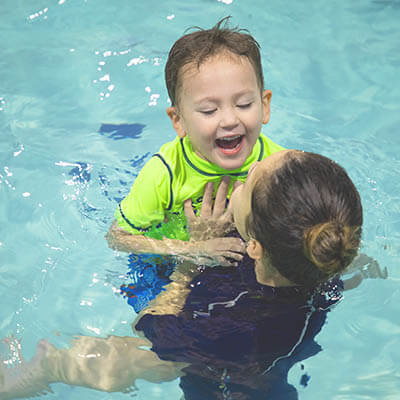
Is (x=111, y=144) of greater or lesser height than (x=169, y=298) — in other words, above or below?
above

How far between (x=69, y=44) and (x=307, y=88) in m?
2.28

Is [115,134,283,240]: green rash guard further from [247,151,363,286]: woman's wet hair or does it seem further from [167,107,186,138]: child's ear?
[247,151,363,286]: woman's wet hair

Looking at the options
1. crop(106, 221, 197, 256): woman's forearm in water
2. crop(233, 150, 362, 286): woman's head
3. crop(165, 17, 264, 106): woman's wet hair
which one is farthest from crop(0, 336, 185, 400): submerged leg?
crop(165, 17, 264, 106): woman's wet hair

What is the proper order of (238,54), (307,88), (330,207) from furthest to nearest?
(307,88)
(238,54)
(330,207)

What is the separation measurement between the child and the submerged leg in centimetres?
50

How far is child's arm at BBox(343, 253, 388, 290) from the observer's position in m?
2.84

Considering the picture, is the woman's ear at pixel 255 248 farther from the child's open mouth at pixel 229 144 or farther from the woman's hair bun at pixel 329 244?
the child's open mouth at pixel 229 144

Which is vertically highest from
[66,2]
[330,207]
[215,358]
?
[66,2]

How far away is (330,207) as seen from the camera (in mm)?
1726

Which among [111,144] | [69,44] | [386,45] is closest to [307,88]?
[386,45]

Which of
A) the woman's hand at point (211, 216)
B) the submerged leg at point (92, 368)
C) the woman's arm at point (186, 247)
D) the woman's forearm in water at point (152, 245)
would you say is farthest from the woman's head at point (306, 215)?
the submerged leg at point (92, 368)

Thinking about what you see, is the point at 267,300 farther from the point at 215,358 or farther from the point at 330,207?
the point at 330,207

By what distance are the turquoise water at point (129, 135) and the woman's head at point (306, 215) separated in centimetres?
140

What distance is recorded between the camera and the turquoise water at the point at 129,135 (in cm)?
312
